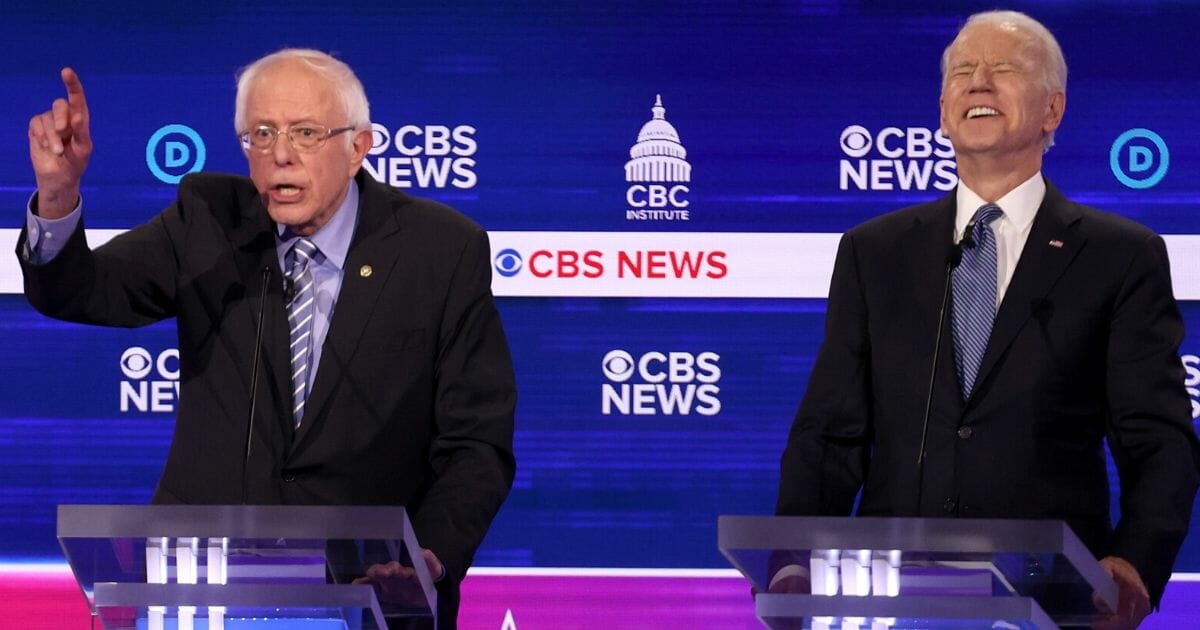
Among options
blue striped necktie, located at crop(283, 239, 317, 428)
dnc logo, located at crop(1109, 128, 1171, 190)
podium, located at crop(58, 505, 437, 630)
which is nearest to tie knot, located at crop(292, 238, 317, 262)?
blue striped necktie, located at crop(283, 239, 317, 428)

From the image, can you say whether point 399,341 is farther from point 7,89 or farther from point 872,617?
point 7,89

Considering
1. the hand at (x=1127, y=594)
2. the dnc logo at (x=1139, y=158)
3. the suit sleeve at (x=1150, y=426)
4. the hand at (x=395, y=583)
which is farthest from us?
the dnc logo at (x=1139, y=158)

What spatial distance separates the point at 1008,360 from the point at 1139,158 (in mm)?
1629

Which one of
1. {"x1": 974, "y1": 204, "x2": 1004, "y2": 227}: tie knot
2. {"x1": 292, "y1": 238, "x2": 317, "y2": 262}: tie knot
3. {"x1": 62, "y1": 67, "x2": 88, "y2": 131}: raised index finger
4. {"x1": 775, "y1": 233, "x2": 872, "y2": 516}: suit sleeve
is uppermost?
{"x1": 62, "y1": 67, "x2": 88, "y2": 131}: raised index finger

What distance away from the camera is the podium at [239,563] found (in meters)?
2.29

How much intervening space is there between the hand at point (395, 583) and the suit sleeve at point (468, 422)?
0.61 meters

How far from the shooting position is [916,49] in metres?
4.65

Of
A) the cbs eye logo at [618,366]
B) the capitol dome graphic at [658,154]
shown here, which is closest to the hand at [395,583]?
the cbs eye logo at [618,366]

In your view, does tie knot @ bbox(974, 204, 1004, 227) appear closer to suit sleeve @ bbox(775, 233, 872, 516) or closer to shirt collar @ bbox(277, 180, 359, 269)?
suit sleeve @ bbox(775, 233, 872, 516)

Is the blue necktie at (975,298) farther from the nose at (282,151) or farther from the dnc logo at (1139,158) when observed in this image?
the dnc logo at (1139,158)

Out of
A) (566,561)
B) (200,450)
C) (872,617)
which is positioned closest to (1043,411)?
(872,617)

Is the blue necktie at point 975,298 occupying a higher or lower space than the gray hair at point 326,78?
lower

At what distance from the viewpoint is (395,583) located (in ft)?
7.88

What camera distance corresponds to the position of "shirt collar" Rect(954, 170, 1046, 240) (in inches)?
133
